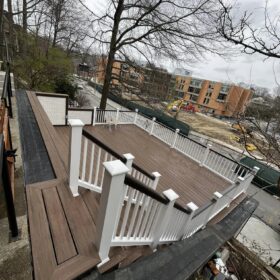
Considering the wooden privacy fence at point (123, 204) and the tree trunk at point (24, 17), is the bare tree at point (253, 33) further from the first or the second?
the tree trunk at point (24, 17)

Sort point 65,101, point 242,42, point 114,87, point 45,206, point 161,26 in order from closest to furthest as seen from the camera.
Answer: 1. point 45,206
2. point 242,42
3. point 65,101
4. point 161,26
5. point 114,87

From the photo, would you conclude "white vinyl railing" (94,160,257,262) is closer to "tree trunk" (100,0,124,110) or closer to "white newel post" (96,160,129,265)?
"white newel post" (96,160,129,265)

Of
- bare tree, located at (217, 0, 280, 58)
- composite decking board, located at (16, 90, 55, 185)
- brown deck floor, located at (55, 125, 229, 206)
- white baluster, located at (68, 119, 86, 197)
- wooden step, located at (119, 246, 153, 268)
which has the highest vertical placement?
bare tree, located at (217, 0, 280, 58)

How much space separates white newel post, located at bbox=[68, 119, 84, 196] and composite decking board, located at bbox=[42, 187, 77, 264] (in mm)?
222

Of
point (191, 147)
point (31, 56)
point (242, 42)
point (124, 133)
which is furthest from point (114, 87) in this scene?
point (242, 42)

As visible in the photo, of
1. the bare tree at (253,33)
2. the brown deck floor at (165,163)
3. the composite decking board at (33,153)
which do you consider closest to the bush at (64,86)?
the brown deck floor at (165,163)

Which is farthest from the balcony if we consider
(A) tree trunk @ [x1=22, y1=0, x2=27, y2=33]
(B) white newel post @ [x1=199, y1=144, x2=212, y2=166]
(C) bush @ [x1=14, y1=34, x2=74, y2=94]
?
(A) tree trunk @ [x1=22, y1=0, x2=27, y2=33]

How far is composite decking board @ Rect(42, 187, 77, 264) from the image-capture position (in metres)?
1.48

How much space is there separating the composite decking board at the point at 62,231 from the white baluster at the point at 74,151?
13 cm

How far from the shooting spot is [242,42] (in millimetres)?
2605

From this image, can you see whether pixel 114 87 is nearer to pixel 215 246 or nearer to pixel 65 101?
pixel 65 101

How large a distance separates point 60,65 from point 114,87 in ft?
12.7

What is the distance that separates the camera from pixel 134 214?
1631 millimetres

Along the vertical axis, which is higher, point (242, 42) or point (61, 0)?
point (61, 0)
